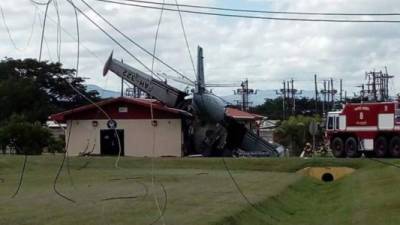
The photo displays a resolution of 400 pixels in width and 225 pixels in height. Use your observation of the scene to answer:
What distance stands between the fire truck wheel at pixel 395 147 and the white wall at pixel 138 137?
58.5ft

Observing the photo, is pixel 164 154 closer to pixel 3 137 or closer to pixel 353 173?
pixel 3 137

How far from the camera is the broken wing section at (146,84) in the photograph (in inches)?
2446

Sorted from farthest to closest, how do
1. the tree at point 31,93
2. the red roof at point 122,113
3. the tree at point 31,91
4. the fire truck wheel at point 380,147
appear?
the tree at point 31,91 → the tree at point 31,93 → the red roof at point 122,113 → the fire truck wheel at point 380,147

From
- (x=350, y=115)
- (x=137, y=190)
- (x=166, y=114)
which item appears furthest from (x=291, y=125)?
(x=137, y=190)

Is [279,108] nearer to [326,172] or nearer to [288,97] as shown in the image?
[288,97]

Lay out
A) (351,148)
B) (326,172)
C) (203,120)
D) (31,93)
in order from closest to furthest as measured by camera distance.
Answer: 1. (326,172)
2. (351,148)
3. (203,120)
4. (31,93)

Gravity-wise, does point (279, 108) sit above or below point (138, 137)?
above

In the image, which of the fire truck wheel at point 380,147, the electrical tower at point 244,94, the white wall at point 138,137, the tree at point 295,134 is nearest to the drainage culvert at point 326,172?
the fire truck wheel at point 380,147

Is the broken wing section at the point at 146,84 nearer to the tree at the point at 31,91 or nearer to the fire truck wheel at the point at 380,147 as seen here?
the fire truck wheel at the point at 380,147

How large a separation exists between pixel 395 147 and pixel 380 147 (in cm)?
126

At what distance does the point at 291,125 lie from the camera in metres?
96.6

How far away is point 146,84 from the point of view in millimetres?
62156

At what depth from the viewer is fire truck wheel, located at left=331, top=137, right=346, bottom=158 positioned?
5378 cm

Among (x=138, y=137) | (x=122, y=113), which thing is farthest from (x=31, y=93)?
(x=138, y=137)
